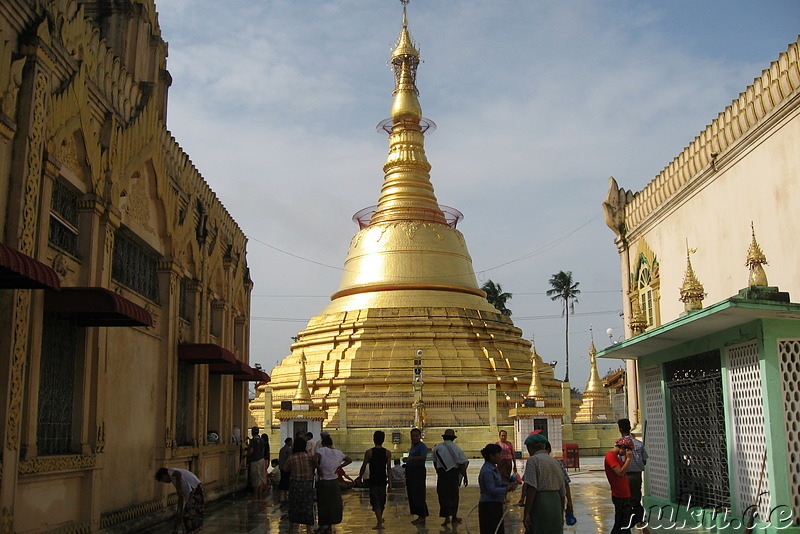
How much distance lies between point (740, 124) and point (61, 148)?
961 centimetres

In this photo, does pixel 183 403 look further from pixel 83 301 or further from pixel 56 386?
pixel 83 301

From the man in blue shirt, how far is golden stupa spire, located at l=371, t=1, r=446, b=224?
2905cm

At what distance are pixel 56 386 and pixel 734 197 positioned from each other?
1002 centimetres

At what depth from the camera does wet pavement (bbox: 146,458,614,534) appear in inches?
459

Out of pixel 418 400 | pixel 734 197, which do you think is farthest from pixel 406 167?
pixel 734 197

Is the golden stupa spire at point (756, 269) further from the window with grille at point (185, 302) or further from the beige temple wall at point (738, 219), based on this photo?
the window with grille at point (185, 302)

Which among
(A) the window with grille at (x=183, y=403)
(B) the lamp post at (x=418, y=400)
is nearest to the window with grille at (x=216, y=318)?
(A) the window with grille at (x=183, y=403)

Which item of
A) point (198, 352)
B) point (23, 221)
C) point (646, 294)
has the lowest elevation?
point (198, 352)

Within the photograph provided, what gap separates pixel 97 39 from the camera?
10.7m

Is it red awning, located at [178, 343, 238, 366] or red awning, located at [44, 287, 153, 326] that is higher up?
red awning, located at [44, 287, 153, 326]

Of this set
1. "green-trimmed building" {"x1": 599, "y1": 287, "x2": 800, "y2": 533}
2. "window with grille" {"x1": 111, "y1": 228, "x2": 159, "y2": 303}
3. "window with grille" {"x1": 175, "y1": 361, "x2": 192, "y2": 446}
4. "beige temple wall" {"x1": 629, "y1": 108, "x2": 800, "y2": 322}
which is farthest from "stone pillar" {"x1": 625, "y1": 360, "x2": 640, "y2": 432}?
"window with grille" {"x1": 111, "y1": 228, "x2": 159, "y2": 303}

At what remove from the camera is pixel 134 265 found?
41.3 feet

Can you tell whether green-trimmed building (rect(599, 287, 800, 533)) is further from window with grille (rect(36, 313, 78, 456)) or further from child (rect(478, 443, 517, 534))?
window with grille (rect(36, 313, 78, 456))

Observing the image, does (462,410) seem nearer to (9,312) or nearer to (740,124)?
(740,124)
